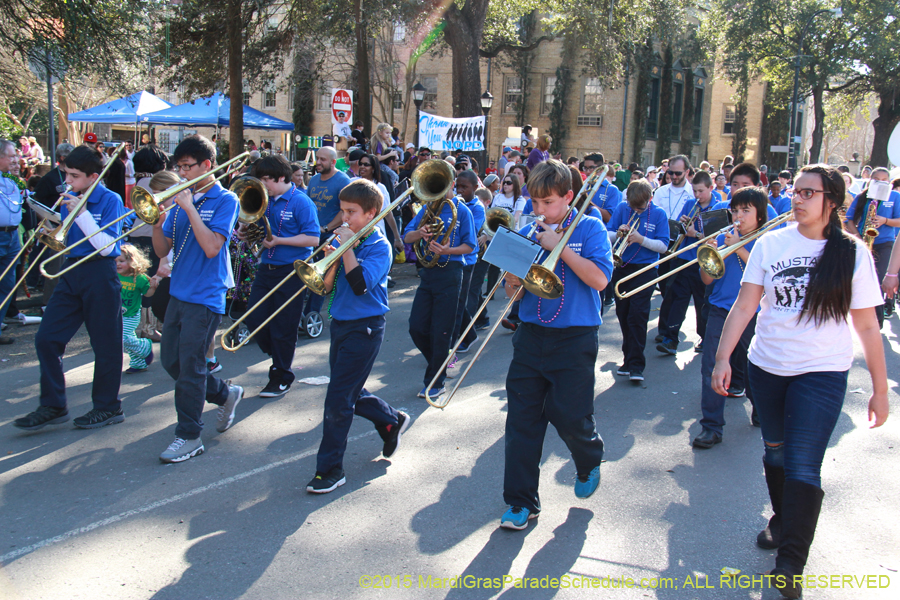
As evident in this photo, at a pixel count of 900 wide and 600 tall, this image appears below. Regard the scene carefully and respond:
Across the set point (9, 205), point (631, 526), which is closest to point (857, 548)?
point (631, 526)

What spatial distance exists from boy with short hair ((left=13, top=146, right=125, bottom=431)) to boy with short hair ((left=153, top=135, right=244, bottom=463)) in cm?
60

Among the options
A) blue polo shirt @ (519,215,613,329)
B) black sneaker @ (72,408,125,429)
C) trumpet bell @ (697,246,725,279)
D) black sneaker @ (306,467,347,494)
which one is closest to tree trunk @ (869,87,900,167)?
trumpet bell @ (697,246,725,279)

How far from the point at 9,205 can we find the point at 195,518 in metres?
5.55

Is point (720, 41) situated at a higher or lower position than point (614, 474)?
higher

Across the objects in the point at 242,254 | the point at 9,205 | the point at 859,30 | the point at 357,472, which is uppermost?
the point at 859,30

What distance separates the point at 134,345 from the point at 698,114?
40.8m

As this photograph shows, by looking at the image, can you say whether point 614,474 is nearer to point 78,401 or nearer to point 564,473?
point 564,473

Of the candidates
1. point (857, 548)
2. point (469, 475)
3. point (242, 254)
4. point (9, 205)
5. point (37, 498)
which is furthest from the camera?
point (242, 254)

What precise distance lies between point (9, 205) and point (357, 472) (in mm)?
5593

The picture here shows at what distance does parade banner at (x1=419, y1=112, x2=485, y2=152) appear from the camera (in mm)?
15352

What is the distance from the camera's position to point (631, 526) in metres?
3.94

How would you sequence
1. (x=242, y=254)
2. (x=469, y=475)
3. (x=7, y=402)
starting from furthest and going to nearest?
(x=242, y=254)
(x=7, y=402)
(x=469, y=475)

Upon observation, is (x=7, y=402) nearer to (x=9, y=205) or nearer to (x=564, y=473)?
(x=9, y=205)

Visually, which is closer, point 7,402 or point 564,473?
point 564,473
